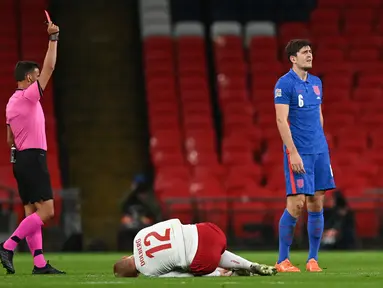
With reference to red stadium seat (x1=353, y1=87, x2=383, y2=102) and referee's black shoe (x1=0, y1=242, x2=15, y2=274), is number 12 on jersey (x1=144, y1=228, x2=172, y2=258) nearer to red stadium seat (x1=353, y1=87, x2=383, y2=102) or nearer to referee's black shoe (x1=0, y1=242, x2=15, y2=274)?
referee's black shoe (x1=0, y1=242, x2=15, y2=274)

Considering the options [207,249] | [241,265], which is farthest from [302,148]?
[207,249]

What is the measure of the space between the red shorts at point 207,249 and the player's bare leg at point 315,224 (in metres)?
1.57

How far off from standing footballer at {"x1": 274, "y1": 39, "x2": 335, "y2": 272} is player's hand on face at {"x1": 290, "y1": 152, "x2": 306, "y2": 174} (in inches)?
1.0

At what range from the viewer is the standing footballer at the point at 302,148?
9.61m

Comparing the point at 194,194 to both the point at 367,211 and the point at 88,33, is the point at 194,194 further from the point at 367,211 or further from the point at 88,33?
the point at 88,33

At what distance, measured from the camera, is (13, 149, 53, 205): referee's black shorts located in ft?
30.6

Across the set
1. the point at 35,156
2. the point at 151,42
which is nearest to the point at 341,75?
the point at 151,42

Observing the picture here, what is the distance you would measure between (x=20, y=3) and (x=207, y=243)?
13.2 meters

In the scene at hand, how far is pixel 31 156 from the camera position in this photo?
938 centimetres

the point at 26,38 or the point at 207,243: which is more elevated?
the point at 26,38

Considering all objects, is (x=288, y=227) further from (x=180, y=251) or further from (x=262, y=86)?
(x=262, y=86)

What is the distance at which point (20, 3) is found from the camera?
20.8 m

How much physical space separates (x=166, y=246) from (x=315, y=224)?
6.57ft

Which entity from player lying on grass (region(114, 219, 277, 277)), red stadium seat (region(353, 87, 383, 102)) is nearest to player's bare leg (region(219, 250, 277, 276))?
player lying on grass (region(114, 219, 277, 277))
